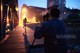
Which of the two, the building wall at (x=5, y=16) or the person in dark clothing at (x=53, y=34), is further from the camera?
the building wall at (x=5, y=16)

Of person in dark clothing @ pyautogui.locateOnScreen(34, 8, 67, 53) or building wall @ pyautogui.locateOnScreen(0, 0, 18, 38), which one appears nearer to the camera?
person in dark clothing @ pyautogui.locateOnScreen(34, 8, 67, 53)

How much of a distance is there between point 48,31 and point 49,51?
1.01ft

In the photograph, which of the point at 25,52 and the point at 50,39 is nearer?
the point at 50,39

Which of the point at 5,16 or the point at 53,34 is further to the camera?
the point at 5,16

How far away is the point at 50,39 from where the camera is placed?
12.4ft

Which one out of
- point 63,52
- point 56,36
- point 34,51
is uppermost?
point 56,36

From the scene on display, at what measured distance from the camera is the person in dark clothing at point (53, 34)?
12.3 ft

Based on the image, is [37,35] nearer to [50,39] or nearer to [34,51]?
[50,39]

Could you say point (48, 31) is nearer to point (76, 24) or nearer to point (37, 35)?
point (37, 35)

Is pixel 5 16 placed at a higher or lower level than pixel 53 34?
higher

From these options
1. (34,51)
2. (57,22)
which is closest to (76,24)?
(34,51)

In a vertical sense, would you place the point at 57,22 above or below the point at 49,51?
above

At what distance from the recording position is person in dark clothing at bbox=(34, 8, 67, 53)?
3.76 metres

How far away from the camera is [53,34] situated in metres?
3.78
